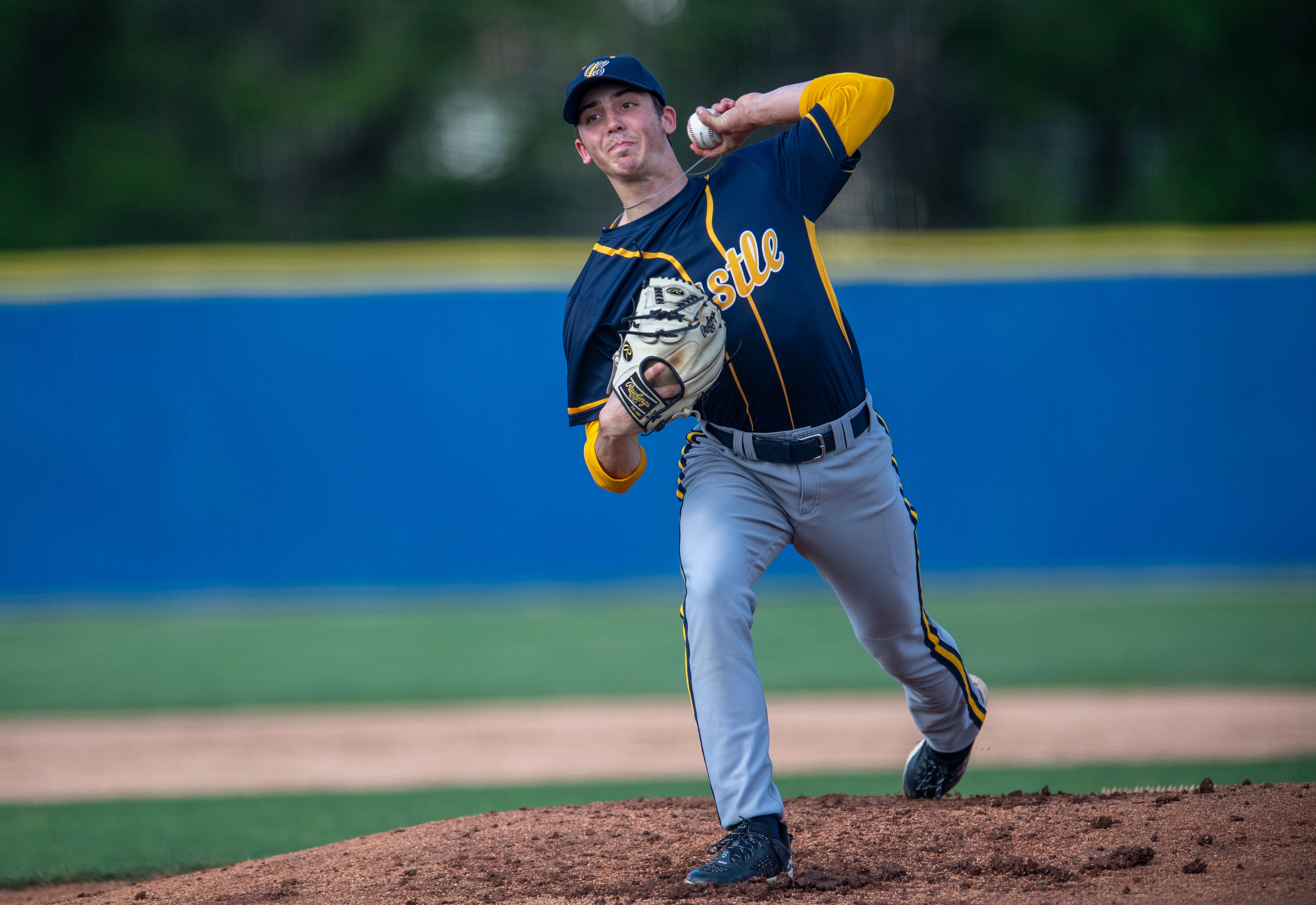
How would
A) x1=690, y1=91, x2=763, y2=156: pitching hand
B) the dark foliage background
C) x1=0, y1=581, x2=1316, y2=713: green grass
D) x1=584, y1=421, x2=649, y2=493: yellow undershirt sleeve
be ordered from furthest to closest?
the dark foliage background
x1=0, y1=581, x2=1316, y2=713: green grass
x1=690, y1=91, x2=763, y2=156: pitching hand
x1=584, y1=421, x2=649, y2=493: yellow undershirt sleeve

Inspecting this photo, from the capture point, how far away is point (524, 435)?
11.0 m

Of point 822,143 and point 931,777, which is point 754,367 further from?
point 931,777

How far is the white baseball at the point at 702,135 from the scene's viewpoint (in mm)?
3182

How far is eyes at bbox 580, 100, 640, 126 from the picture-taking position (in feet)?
9.81

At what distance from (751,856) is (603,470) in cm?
92

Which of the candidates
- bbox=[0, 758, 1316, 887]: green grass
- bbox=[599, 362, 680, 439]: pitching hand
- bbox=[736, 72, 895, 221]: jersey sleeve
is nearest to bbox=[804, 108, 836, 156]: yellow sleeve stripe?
bbox=[736, 72, 895, 221]: jersey sleeve

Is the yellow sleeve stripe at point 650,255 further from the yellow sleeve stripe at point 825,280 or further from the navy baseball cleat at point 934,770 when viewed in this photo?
the navy baseball cleat at point 934,770

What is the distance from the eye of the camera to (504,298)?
11.1 meters

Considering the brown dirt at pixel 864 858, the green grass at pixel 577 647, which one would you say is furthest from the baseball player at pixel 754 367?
the green grass at pixel 577 647

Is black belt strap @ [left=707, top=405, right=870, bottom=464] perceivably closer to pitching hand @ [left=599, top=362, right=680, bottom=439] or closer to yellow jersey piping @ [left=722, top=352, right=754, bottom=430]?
yellow jersey piping @ [left=722, top=352, right=754, bottom=430]

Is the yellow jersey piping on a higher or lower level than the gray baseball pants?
higher

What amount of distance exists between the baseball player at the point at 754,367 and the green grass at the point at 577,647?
380 cm

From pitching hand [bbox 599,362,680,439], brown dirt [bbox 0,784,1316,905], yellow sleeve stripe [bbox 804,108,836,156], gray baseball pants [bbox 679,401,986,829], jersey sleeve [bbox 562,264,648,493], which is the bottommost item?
brown dirt [bbox 0,784,1316,905]

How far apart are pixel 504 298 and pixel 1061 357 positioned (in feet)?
16.8
